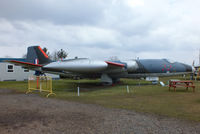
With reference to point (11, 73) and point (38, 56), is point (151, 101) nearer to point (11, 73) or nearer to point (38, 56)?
point (38, 56)

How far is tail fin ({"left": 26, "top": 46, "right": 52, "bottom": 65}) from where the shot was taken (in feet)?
58.1

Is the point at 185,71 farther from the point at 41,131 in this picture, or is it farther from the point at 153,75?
the point at 41,131

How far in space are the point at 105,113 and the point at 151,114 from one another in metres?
1.58

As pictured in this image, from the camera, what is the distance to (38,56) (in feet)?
58.5

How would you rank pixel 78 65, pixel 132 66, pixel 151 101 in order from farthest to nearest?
1. pixel 132 66
2. pixel 78 65
3. pixel 151 101

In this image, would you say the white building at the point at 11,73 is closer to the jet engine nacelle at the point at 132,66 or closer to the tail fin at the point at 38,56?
the tail fin at the point at 38,56

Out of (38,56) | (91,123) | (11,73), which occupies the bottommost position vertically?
(91,123)

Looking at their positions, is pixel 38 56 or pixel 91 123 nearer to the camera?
pixel 91 123

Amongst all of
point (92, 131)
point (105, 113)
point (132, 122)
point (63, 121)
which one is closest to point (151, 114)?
point (132, 122)

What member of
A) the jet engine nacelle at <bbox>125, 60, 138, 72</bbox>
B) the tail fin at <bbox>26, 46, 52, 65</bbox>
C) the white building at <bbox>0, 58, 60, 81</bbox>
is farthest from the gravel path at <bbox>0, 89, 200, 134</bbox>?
the white building at <bbox>0, 58, 60, 81</bbox>

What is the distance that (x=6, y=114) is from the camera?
228 inches

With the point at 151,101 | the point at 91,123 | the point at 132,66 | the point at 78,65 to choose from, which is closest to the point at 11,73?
the point at 78,65

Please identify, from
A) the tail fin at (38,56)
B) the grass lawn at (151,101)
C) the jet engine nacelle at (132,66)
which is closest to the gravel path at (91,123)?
the grass lawn at (151,101)

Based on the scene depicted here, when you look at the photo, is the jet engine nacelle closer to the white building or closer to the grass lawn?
the grass lawn
